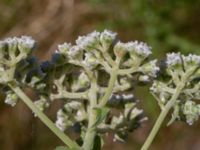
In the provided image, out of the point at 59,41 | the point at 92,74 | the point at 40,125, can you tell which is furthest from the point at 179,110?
the point at 59,41

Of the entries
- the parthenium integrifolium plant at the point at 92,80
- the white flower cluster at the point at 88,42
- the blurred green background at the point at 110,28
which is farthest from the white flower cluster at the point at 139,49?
the blurred green background at the point at 110,28

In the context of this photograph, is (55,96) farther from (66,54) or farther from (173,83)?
(173,83)

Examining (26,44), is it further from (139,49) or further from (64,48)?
(139,49)

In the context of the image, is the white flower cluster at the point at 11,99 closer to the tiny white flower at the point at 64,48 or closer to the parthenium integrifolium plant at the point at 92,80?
the parthenium integrifolium plant at the point at 92,80

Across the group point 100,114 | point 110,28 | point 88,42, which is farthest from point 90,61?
point 110,28

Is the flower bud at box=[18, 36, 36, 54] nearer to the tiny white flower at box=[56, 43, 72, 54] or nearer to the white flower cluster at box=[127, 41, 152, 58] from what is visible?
the tiny white flower at box=[56, 43, 72, 54]
